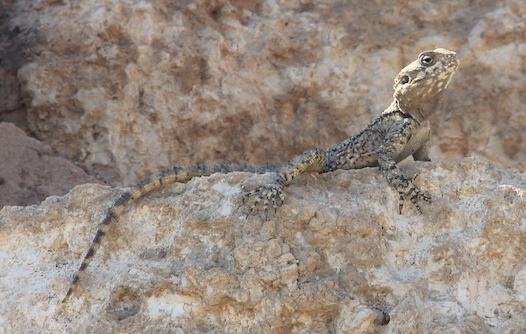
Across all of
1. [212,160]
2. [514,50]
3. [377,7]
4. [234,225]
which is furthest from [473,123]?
[234,225]

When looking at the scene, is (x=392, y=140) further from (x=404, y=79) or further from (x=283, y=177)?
(x=283, y=177)

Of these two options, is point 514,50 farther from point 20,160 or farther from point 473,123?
point 20,160

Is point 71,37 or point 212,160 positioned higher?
point 71,37

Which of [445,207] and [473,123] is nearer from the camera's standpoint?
[445,207]

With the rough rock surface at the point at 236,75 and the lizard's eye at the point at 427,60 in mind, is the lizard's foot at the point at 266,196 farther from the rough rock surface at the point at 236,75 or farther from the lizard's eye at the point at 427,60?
the rough rock surface at the point at 236,75

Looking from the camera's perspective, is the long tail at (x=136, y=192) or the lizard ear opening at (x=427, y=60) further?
the lizard ear opening at (x=427, y=60)

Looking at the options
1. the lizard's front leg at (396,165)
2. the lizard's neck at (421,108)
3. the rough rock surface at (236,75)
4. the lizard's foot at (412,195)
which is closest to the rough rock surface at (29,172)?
the rough rock surface at (236,75)
